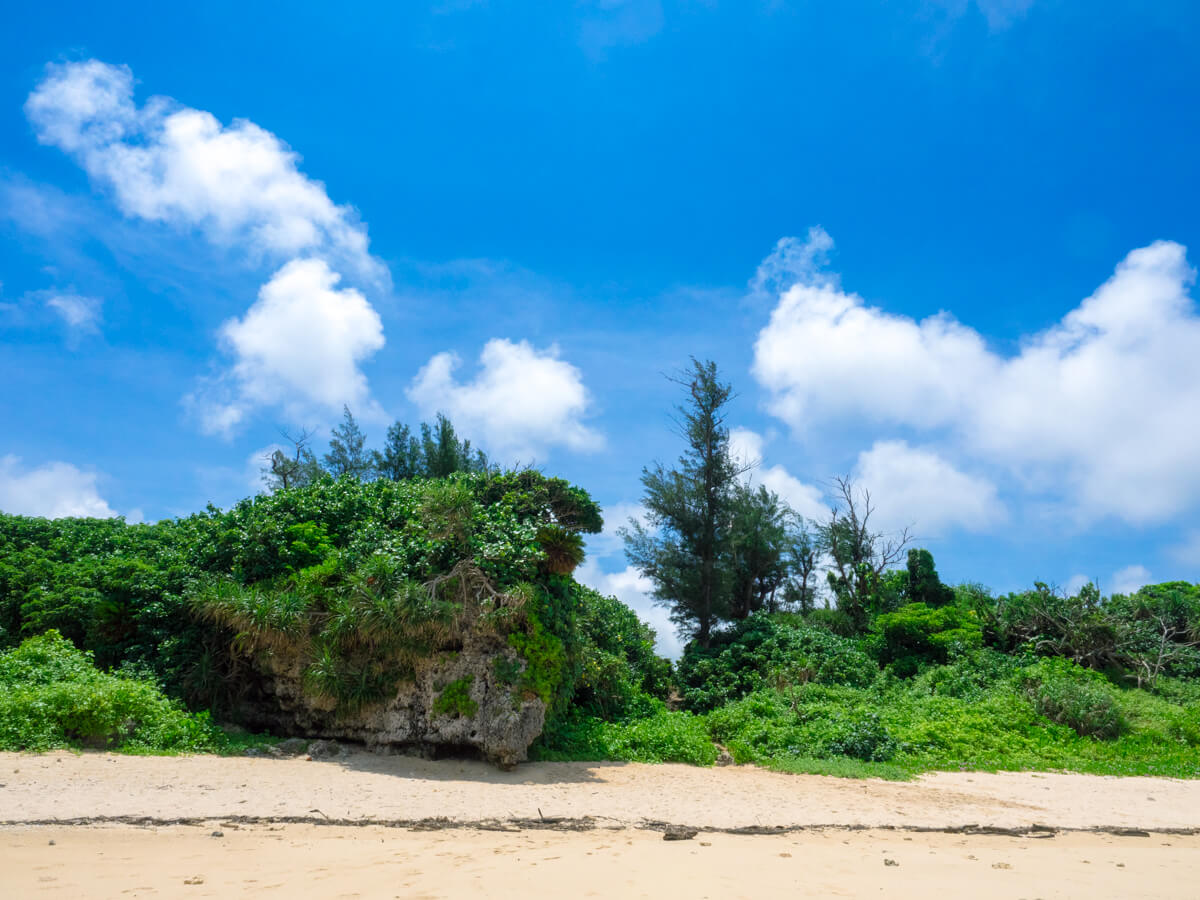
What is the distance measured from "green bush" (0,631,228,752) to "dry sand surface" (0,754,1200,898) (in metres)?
0.75

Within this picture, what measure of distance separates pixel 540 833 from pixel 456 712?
16.1 feet

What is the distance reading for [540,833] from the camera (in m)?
8.35

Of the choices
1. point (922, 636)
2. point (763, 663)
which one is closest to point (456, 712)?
point (763, 663)

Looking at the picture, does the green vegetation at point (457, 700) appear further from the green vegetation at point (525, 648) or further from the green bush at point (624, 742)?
the green bush at point (624, 742)

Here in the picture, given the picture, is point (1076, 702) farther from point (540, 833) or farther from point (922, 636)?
point (540, 833)

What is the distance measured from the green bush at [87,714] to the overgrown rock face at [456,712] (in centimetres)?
189

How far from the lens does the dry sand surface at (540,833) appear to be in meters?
6.14

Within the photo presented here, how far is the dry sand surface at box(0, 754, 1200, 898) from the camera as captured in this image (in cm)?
614

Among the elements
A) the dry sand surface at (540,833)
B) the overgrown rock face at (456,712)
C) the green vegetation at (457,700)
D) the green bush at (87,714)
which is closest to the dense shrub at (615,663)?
the overgrown rock face at (456,712)

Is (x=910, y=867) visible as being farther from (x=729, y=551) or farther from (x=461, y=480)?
(x=729, y=551)

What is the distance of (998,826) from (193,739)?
41.2 ft

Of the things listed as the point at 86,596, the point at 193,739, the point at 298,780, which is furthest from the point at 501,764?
the point at 86,596

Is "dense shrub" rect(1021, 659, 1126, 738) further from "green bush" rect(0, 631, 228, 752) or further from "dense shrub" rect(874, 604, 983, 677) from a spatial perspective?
"green bush" rect(0, 631, 228, 752)

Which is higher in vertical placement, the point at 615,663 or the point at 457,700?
the point at 615,663
